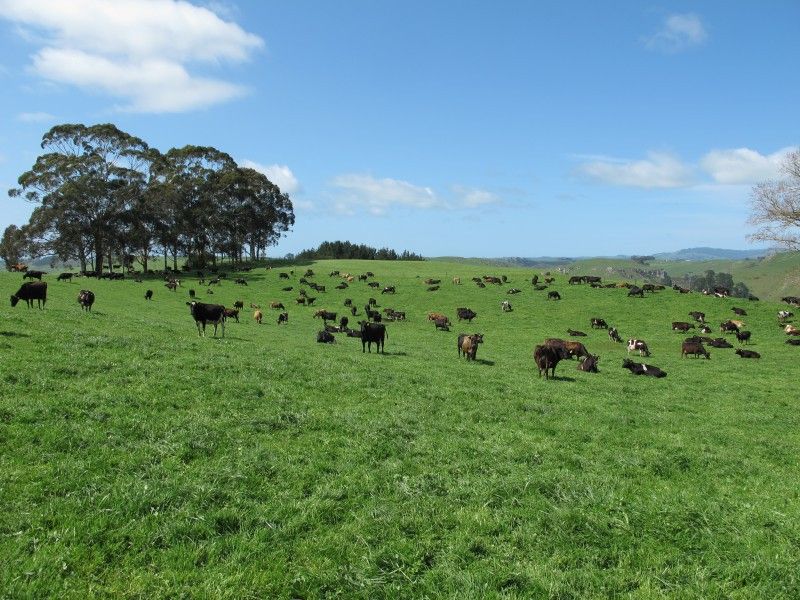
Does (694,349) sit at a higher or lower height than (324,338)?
lower

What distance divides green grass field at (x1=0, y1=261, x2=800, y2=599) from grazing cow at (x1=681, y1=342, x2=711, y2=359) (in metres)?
14.8

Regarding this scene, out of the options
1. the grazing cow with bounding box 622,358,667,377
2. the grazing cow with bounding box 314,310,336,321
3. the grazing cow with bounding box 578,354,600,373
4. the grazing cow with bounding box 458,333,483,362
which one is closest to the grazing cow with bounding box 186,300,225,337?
the grazing cow with bounding box 458,333,483,362

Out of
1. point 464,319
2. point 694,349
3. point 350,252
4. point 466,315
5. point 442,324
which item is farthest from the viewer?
point 350,252

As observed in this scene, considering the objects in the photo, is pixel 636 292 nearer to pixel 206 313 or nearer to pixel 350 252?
pixel 206 313

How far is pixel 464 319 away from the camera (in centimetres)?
4541

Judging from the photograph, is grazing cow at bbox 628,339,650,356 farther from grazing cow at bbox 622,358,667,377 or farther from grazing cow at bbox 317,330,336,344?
grazing cow at bbox 317,330,336,344

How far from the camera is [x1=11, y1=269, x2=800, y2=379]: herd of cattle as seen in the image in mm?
24953

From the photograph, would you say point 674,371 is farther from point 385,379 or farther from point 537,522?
point 537,522

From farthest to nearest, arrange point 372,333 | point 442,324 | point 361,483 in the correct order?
point 442,324 < point 372,333 < point 361,483

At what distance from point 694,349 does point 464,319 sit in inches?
741

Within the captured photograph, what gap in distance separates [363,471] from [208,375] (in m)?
6.70

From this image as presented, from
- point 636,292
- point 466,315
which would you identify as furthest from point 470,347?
point 636,292

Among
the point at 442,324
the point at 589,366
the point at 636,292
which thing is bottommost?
the point at 589,366

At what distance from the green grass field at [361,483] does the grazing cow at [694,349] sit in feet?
48.6
